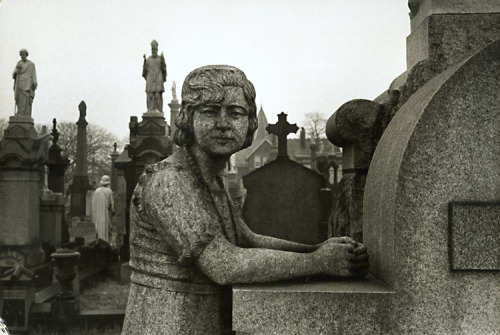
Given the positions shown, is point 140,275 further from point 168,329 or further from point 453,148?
point 453,148

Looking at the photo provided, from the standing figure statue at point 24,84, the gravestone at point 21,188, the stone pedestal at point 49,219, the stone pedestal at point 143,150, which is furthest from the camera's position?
the stone pedestal at point 143,150

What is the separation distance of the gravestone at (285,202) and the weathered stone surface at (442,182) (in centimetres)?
884

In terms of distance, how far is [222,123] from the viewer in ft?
7.48

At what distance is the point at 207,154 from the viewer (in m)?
2.38

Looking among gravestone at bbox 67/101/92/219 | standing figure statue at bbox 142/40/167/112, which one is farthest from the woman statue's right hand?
gravestone at bbox 67/101/92/219

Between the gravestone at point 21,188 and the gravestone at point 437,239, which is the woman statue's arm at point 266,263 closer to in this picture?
the gravestone at point 437,239

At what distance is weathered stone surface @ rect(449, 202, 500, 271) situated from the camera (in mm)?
1961

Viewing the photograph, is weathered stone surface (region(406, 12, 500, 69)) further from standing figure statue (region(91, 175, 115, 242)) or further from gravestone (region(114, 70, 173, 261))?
standing figure statue (region(91, 175, 115, 242))

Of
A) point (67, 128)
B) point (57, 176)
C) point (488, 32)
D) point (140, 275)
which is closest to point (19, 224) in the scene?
point (57, 176)

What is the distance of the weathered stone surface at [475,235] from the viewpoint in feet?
6.43

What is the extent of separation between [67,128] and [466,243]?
4010cm

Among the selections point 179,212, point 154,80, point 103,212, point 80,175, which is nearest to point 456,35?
point 179,212

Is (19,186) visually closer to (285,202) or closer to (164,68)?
(164,68)

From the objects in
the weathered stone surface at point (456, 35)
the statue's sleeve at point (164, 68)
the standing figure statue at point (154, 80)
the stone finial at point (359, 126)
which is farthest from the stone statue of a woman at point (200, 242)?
the statue's sleeve at point (164, 68)
